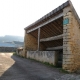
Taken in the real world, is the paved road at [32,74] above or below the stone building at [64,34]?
below

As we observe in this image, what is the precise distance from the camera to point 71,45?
8805mm

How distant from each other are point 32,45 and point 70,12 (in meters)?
9.29

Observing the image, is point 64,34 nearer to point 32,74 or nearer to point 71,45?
point 71,45

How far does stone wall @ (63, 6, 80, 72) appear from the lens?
8.73 meters

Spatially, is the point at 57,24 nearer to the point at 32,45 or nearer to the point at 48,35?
the point at 48,35

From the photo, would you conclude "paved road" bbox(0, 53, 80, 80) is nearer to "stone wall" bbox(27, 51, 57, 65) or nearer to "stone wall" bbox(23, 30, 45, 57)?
"stone wall" bbox(27, 51, 57, 65)

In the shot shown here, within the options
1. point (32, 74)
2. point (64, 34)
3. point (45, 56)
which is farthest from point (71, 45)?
point (45, 56)

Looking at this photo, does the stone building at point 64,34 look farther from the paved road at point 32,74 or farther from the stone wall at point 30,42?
the stone wall at point 30,42

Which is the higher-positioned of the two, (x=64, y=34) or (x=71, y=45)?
(x=64, y=34)

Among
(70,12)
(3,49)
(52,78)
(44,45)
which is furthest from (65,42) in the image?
(3,49)

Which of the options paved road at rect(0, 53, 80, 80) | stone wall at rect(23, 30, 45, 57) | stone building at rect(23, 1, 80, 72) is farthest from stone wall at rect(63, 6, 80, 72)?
stone wall at rect(23, 30, 45, 57)

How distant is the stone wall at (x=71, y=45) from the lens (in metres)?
8.73

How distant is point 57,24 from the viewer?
1140 cm

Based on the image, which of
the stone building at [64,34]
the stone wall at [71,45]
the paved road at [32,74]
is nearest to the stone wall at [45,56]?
the stone building at [64,34]
